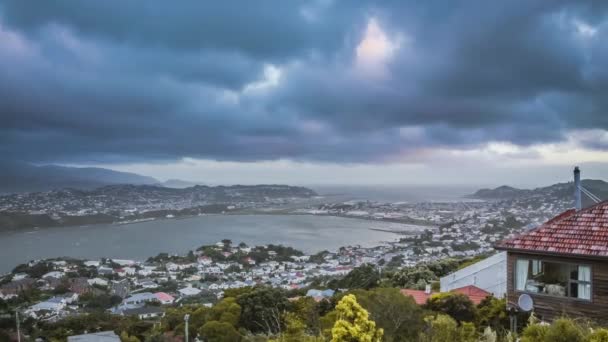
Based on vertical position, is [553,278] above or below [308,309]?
above

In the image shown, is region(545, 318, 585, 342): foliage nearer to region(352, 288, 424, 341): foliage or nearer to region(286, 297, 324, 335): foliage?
region(352, 288, 424, 341): foliage

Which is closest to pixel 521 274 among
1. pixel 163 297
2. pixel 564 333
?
pixel 564 333

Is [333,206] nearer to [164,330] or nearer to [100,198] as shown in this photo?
[100,198]

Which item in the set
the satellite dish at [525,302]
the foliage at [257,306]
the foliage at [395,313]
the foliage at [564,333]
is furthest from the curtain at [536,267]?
the foliage at [257,306]

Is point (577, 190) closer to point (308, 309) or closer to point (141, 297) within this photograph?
point (308, 309)

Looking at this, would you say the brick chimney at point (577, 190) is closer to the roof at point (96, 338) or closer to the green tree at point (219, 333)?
the green tree at point (219, 333)

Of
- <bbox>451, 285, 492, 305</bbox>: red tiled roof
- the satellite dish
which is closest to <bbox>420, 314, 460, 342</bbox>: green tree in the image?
the satellite dish
